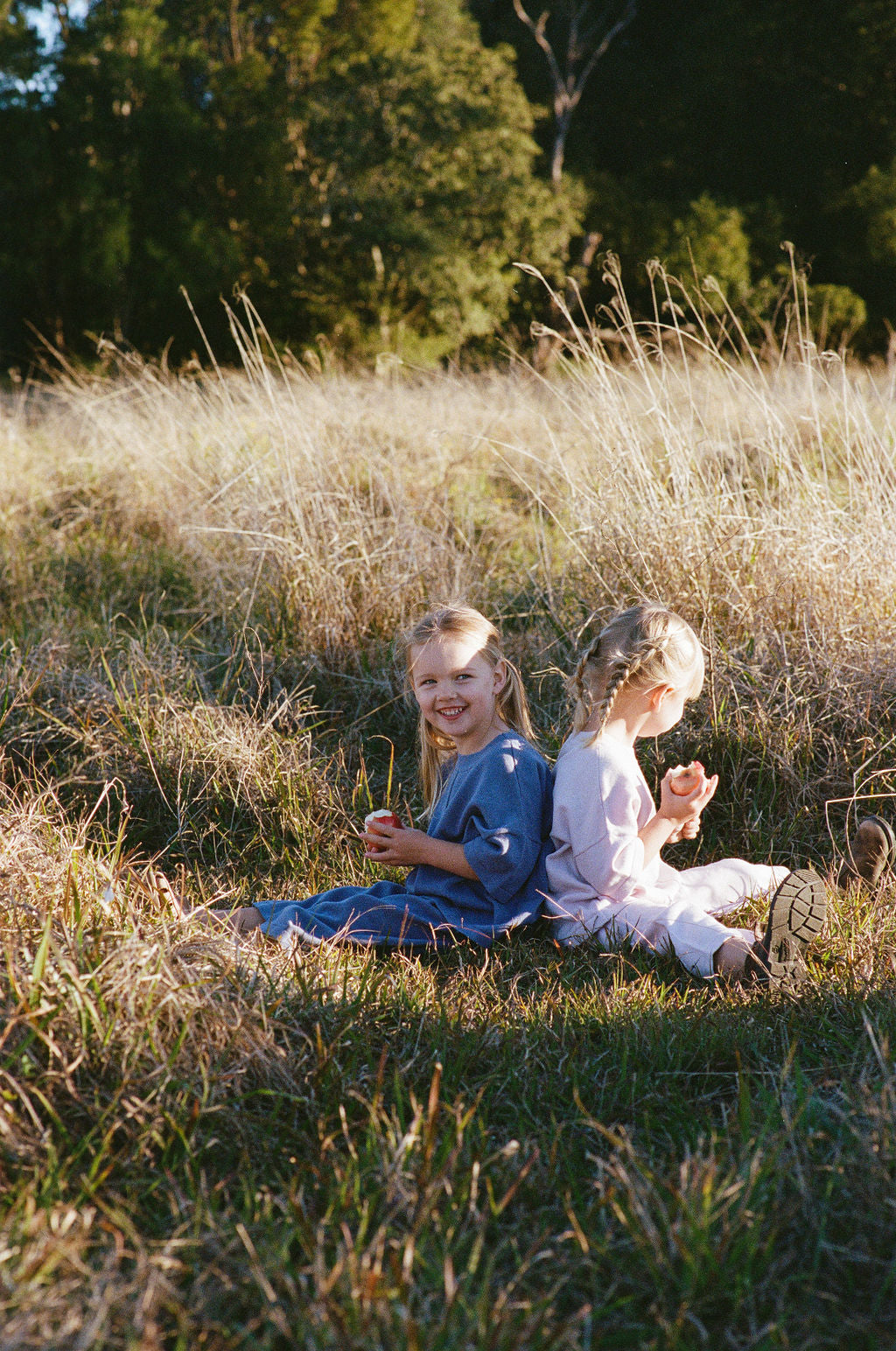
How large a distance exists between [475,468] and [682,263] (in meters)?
12.2

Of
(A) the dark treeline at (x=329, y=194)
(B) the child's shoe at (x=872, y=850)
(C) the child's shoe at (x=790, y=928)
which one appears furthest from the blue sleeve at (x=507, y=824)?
(A) the dark treeline at (x=329, y=194)

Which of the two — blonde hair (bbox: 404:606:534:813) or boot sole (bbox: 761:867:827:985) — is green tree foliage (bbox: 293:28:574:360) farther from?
boot sole (bbox: 761:867:827:985)

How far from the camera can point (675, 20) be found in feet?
70.4

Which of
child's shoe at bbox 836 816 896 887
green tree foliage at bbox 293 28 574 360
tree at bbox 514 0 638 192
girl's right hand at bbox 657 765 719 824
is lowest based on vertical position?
child's shoe at bbox 836 816 896 887

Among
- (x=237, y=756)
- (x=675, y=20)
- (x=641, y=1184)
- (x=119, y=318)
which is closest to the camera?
(x=641, y=1184)

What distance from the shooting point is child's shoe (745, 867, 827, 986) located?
2.16 m

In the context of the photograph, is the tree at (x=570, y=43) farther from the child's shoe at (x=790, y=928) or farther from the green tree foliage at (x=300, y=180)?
the child's shoe at (x=790, y=928)

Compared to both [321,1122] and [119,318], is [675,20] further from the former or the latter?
[321,1122]

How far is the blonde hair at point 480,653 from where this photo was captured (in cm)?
252

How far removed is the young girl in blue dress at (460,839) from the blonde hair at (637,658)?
8.1 inches

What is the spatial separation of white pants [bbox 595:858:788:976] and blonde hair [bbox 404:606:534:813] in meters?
0.52

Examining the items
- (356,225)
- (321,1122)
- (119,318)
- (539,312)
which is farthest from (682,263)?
(321,1122)

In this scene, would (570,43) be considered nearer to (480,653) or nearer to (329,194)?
(329,194)

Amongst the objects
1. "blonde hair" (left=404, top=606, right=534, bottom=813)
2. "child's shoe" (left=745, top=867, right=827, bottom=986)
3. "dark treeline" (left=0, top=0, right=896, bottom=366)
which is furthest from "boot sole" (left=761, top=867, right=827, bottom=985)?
"dark treeline" (left=0, top=0, right=896, bottom=366)
